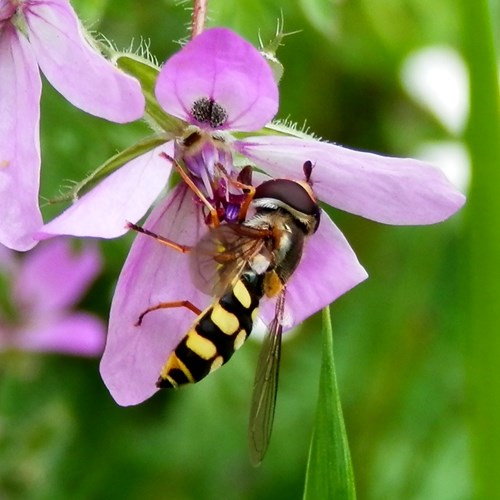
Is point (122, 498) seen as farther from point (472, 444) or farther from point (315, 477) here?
point (315, 477)

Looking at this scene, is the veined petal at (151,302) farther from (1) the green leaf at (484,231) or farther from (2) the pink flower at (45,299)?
(2) the pink flower at (45,299)

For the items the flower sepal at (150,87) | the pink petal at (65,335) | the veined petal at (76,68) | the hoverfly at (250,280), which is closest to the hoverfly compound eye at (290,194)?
the hoverfly at (250,280)

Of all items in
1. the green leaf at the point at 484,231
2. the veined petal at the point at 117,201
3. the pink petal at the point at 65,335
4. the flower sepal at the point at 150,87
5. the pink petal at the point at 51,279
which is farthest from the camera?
the pink petal at the point at 51,279

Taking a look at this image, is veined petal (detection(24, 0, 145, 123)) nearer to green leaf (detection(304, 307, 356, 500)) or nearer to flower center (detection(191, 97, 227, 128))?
flower center (detection(191, 97, 227, 128))

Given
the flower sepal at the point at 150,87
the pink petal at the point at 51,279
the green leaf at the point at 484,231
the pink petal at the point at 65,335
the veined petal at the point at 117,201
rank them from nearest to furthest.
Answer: the veined petal at the point at 117,201
the flower sepal at the point at 150,87
the green leaf at the point at 484,231
the pink petal at the point at 65,335
the pink petal at the point at 51,279

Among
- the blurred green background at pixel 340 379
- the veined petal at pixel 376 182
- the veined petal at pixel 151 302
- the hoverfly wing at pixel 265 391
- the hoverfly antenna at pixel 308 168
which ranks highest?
the veined petal at pixel 376 182

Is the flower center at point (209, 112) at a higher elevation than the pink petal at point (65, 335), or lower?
higher

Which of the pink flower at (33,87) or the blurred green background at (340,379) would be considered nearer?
the pink flower at (33,87)
